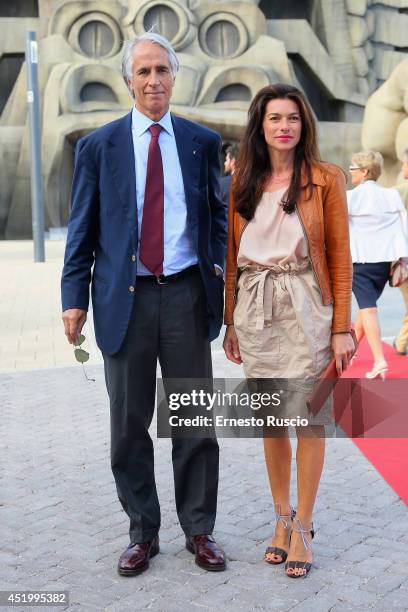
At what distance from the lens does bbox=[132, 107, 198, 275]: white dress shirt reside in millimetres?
3484

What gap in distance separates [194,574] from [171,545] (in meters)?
0.32

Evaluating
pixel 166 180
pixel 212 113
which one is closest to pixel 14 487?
pixel 166 180

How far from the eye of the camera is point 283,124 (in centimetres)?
337

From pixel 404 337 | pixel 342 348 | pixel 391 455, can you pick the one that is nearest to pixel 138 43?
pixel 342 348

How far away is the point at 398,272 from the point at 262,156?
3.73 meters

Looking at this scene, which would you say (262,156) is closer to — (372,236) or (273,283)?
(273,283)

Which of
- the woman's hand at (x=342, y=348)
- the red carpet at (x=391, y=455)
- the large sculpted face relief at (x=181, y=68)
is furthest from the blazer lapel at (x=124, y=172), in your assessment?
the large sculpted face relief at (x=181, y=68)

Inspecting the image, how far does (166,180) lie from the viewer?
3.49 meters

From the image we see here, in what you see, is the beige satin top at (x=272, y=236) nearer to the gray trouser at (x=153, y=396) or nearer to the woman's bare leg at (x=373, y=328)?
the gray trouser at (x=153, y=396)

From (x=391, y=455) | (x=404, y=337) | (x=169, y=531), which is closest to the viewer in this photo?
(x=169, y=531)

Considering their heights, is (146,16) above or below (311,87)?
above

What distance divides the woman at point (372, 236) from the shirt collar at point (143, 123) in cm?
382

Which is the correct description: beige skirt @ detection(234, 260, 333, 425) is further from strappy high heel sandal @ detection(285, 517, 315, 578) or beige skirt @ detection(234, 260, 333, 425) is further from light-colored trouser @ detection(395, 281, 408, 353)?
light-colored trouser @ detection(395, 281, 408, 353)

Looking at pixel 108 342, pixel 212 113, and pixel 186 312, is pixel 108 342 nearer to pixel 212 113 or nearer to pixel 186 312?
pixel 186 312
